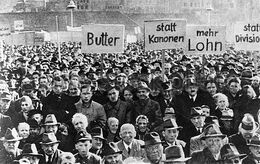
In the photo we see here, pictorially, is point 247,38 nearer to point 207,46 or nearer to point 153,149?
point 207,46

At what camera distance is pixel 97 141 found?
5094mm

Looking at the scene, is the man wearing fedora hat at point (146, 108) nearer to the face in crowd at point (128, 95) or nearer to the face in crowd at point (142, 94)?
the face in crowd at point (142, 94)

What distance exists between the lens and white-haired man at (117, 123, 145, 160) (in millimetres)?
5086

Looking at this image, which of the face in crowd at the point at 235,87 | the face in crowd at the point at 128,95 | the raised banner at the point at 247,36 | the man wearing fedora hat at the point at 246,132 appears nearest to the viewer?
the man wearing fedora hat at the point at 246,132

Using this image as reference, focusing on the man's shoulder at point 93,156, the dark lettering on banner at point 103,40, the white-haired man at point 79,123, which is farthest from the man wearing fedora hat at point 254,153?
the dark lettering on banner at point 103,40

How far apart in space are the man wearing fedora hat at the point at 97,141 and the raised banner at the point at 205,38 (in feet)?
12.1

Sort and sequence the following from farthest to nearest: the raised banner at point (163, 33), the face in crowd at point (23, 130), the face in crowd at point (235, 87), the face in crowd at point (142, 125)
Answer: the raised banner at point (163, 33) < the face in crowd at point (235, 87) < the face in crowd at point (142, 125) < the face in crowd at point (23, 130)

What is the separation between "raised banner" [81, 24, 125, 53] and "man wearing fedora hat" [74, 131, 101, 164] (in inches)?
131

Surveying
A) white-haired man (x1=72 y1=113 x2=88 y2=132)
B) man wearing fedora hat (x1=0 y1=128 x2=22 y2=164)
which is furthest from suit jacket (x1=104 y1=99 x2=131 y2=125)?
man wearing fedora hat (x1=0 y1=128 x2=22 y2=164)

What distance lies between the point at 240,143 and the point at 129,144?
1.23m

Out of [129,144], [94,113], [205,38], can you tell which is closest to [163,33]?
[205,38]

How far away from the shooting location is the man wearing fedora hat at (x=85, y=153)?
4707mm

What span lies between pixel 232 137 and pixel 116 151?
1475 millimetres

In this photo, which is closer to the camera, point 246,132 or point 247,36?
point 246,132
